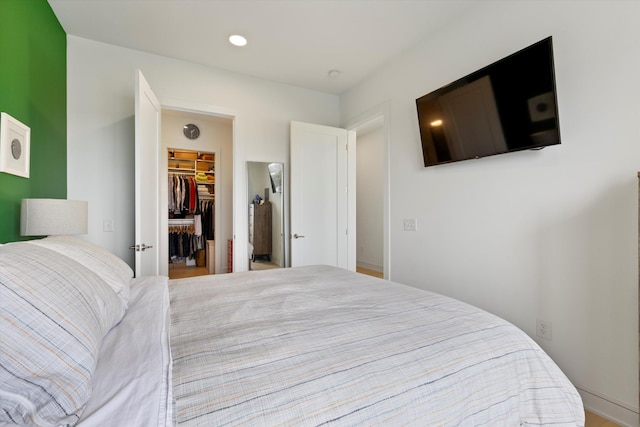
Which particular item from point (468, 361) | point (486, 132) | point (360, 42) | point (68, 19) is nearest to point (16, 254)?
point (468, 361)

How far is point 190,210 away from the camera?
5.52 m

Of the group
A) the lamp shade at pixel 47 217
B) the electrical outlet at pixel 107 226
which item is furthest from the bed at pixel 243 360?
the electrical outlet at pixel 107 226

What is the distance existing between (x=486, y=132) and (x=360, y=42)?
1.46m

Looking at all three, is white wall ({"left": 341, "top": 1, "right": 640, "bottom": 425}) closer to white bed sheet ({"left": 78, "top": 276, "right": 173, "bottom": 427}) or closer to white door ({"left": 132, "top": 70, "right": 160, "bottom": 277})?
white bed sheet ({"left": 78, "top": 276, "right": 173, "bottom": 427})

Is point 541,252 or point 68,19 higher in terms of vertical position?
point 68,19

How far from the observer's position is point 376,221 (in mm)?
5434

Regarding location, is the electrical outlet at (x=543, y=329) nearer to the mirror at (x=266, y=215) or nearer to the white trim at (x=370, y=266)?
the mirror at (x=266, y=215)

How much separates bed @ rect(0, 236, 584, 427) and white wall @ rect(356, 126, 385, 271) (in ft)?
13.5

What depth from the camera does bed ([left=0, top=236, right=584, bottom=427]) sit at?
612 mm

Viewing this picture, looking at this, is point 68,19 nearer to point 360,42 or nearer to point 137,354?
point 360,42

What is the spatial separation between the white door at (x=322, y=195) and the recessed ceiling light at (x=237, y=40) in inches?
38.3

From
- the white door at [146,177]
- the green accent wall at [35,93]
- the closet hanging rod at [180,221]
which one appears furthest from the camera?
the closet hanging rod at [180,221]

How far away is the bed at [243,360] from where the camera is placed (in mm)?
612

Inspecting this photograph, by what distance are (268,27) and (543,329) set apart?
3.06 meters
